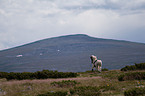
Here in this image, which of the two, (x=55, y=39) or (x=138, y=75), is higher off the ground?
(x=55, y=39)

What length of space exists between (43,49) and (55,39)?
94.1ft

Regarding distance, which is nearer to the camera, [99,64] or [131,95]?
[131,95]

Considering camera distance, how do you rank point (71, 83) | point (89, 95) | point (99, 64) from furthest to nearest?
point (99, 64), point (71, 83), point (89, 95)

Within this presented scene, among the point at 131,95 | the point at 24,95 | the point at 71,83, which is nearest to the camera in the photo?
the point at 131,95

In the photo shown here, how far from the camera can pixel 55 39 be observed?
433ft

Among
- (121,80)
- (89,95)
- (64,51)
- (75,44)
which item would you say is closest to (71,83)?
Answer: (121,80)

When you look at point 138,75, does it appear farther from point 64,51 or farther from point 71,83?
point 64,51

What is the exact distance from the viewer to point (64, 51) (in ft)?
332

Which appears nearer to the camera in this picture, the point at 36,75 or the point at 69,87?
the point at 69,87

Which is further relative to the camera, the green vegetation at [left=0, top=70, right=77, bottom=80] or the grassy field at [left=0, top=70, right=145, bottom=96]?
the green vegetation at [left=0, top=70, right=77, bottom=80]

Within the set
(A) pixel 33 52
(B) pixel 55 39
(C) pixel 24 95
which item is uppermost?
(B) pixel 55 39

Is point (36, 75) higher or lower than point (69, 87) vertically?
higher

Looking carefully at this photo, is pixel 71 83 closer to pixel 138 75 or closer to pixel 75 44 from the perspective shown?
pixel 138 75

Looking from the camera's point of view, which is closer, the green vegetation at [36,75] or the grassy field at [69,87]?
the grassy field at [69,87]
